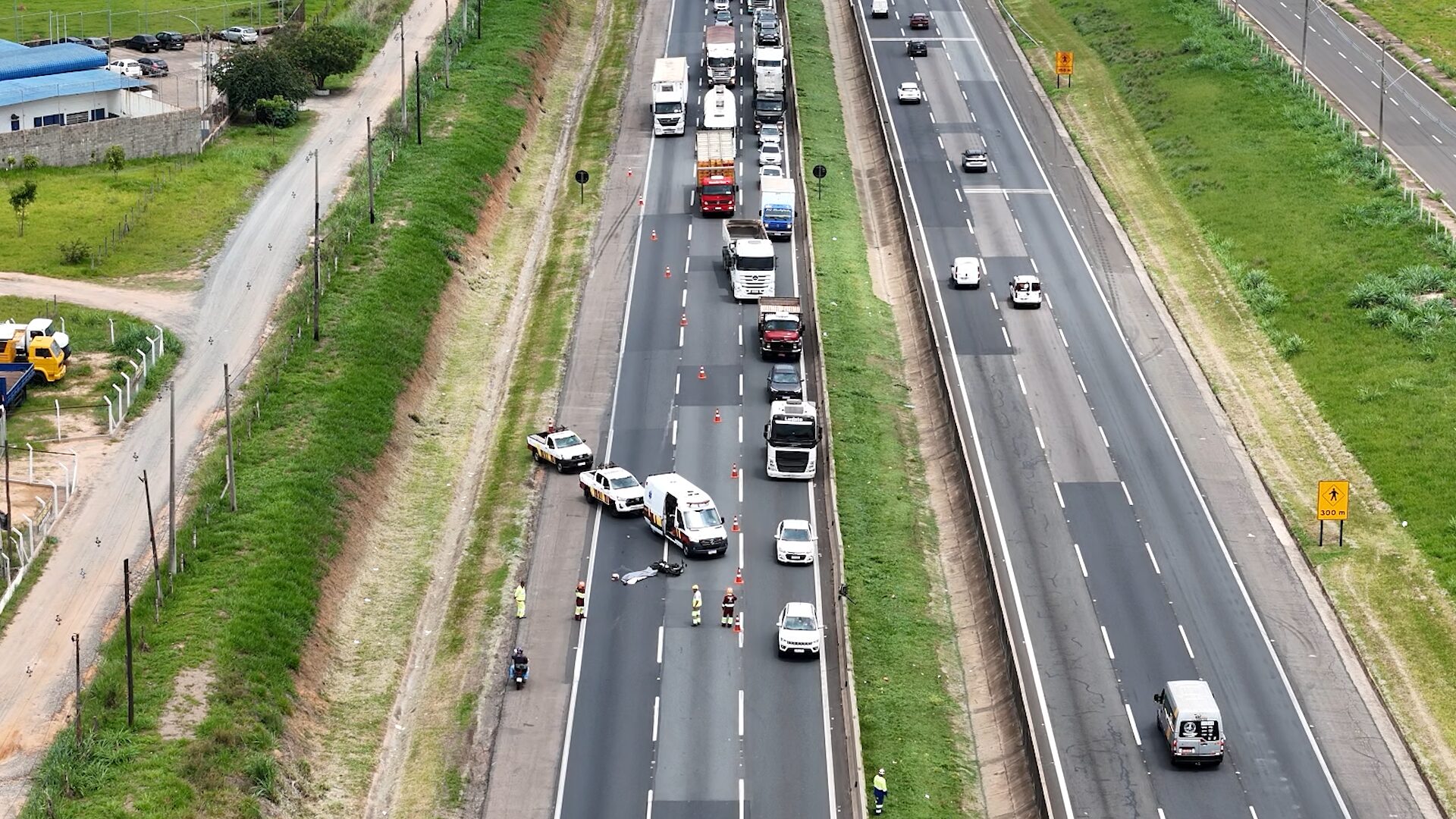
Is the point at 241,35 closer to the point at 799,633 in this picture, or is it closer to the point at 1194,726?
the point at 799,633

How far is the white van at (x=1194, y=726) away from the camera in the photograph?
59.1 m

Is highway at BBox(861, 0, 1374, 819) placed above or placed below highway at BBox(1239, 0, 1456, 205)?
→ below

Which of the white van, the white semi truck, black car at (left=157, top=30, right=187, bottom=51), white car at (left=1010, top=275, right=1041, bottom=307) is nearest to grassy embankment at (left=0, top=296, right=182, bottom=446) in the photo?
white car at (left=1010, top=275, right=1041, bottom=307)

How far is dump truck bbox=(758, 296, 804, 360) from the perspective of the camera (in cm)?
8819

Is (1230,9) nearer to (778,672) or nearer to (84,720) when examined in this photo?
(778,672)

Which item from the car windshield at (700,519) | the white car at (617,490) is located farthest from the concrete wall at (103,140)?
the car windshield at (700,519)

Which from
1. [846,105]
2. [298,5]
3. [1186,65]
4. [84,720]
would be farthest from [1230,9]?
[84,720]

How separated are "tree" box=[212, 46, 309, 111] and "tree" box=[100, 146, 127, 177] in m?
9.81

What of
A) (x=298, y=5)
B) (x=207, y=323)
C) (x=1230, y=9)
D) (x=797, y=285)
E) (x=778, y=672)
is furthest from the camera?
(x=298, y=5)

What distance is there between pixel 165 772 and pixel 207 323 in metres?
38.3

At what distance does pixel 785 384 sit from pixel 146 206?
39723 millimetres

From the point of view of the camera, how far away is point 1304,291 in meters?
95.2

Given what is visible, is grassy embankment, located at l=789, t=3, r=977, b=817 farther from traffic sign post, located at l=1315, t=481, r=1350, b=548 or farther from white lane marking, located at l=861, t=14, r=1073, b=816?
traffic sign post, located at l=1315, t=481, r=1350, b=548

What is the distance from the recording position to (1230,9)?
140 metres
